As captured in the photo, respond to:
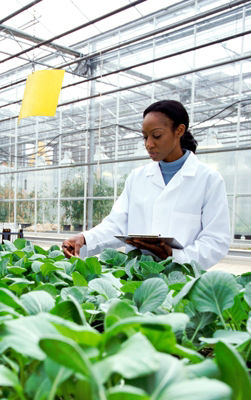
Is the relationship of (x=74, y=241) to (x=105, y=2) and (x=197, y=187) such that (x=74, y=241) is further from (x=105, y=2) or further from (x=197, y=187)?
(x=105, y=2)

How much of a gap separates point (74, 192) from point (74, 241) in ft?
25.5

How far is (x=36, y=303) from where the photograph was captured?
0.42 metres

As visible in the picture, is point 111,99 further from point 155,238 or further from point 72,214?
point 155,238

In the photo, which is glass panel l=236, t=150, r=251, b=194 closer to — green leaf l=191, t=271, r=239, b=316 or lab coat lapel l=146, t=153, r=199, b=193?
lab coat lapel l=146, t=153, r=199, b=193

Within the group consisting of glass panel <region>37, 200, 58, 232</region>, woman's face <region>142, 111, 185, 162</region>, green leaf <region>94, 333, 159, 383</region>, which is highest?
woman's face <region>142, 111, 185, 162</region>

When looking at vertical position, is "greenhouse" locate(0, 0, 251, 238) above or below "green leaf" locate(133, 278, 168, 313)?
above

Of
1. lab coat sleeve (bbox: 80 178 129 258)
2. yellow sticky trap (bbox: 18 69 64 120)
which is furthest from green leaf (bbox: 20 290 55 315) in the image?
yellow sticky trap (bbox: 18 69 64 120)

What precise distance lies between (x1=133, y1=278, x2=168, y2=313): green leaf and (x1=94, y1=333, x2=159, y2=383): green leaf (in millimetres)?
206

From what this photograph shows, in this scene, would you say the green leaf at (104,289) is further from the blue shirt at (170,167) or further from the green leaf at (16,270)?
the blue shirt at (170,167)

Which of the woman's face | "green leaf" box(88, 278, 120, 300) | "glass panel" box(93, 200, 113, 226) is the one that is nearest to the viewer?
"green leaf" box(88, 278, 120, 300)

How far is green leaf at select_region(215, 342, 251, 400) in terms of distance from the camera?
0.85 ft

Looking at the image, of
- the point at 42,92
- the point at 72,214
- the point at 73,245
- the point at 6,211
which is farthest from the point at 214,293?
the point at 6,211

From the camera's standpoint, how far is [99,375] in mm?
235

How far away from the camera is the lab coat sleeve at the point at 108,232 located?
1.55m
